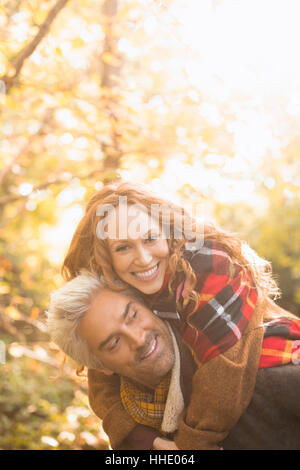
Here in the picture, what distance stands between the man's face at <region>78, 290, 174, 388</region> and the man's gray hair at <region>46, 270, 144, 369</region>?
2.3 inches

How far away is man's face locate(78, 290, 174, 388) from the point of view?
2.13m

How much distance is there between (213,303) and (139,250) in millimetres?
480

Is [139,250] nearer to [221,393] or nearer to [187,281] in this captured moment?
[187,281]

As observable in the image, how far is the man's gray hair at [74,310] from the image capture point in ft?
7.34

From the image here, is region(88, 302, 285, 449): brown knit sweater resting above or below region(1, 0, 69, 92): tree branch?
below

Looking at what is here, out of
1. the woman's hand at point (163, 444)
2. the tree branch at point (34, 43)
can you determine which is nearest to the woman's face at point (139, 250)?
the woman's hand at point (163, 444)

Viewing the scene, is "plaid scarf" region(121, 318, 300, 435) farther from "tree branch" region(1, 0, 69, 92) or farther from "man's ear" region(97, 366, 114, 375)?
"tree branch" region(1, 0, 69, 92)

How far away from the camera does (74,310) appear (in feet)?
7.34

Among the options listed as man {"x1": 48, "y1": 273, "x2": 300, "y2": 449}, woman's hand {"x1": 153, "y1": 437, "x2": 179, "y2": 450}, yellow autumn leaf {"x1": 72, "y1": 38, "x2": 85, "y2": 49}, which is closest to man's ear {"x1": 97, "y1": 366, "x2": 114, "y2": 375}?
man {"x1": 48, "y1": 273, "x2": 300, "y2": 449}

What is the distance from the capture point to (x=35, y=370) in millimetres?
5602

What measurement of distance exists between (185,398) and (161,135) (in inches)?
98.3

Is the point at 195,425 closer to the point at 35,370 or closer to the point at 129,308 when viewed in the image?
the point at 129,308

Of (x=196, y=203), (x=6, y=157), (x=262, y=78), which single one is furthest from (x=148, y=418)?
(x=6, y=157)

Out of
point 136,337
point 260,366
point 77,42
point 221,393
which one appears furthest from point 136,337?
point 77,42
